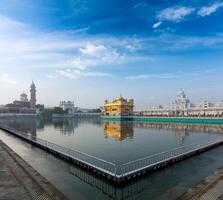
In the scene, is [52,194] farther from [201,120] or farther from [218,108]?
[218,108]

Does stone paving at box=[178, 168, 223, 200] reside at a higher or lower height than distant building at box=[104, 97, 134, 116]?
lower

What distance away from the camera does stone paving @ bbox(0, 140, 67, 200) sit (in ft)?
49.4

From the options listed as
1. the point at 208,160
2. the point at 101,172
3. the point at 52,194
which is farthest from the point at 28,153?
the point at 208,160

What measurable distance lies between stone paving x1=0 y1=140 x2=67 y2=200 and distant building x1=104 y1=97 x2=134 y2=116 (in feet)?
415

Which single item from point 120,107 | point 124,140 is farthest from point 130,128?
point 120,107

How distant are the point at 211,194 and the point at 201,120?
299 feet

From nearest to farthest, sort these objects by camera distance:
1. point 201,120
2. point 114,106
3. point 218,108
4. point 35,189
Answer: point 35,189 < point 201,120 < point 218,108 < point 114,106

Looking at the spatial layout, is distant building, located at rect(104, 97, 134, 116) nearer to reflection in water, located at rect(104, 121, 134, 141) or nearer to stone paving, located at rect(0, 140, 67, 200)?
reflection in water, located at rect(104, 121, 134, 141)

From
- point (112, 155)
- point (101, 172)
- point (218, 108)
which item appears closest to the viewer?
point (101, 172)

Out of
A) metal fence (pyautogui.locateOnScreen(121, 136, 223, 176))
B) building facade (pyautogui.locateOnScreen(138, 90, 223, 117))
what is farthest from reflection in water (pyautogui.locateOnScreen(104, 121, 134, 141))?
building facade (pyautogui.locateOnScreen(138, 90, 223, 117))

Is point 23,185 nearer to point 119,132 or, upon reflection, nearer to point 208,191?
point 208,191

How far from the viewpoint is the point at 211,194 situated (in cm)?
1521

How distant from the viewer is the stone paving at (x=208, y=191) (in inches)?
579

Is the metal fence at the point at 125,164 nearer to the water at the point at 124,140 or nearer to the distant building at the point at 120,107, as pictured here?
the water at the point at 124,140
